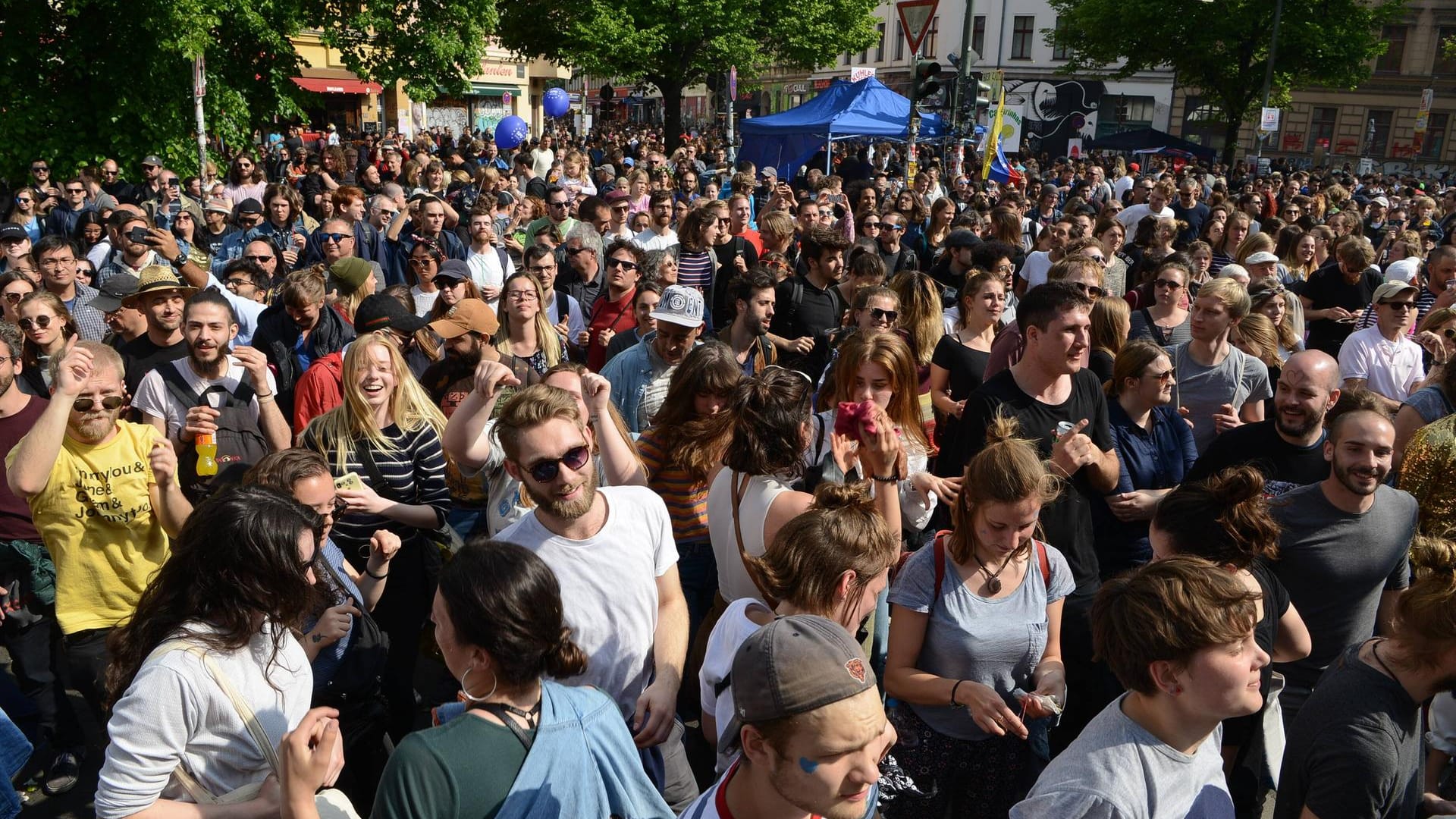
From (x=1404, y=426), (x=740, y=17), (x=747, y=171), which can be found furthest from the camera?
(x=740, y=17)

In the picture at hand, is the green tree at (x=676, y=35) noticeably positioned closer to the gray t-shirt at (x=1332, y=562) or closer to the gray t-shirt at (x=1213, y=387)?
the gray t-shirt at (x=1213, y=387)

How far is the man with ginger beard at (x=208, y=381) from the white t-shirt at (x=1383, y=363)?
5773mm

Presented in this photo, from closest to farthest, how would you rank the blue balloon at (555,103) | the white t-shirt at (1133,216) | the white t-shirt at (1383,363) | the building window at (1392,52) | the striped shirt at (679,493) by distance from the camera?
the striped shirt at (679,493) < the white t-shirt at (1383,363) < the white t-shirt at (1133,216) < the blue balloon at (555,103) < the building window at (1392,52)

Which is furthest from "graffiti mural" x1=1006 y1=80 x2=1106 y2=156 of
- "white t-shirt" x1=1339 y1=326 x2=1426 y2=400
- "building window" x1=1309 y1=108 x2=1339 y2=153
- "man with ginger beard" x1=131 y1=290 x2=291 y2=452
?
"man with ginger beard" x1=131 y1=290 x2=291 y2=452

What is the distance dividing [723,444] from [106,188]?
12652mm

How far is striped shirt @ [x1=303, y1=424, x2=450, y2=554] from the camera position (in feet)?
13.2

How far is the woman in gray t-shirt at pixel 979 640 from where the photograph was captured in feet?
9.72

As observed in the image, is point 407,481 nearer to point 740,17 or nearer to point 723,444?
point 723,444

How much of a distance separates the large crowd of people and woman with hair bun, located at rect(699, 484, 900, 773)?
12 millimetres

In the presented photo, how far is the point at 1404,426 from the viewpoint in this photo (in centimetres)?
454

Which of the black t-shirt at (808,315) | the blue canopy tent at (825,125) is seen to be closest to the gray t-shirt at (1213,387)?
the black t-shirt at (808,315)

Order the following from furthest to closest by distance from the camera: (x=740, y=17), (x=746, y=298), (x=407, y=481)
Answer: (x=740, y=17)
(x=746, y=298)
(x=407, y=481)

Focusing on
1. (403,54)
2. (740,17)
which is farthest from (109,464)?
(740,17)

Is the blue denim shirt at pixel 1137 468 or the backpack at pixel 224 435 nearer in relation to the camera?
the blue denim shirt at pixel 1137 468
